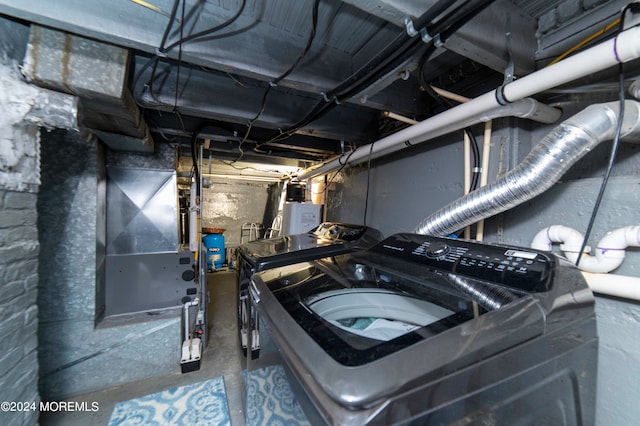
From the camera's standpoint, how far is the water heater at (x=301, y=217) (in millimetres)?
3094

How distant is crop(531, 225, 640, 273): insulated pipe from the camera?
0.82m

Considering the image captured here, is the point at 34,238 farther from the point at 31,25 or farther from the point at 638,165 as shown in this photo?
the point at 638,165

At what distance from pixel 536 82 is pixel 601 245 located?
0.65 m

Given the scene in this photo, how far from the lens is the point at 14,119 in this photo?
3.34 feet

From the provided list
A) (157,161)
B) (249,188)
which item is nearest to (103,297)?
(157,161)

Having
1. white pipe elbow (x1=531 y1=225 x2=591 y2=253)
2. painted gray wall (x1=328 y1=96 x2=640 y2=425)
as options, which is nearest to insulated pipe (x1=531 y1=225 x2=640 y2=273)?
white pipe elbow (x1=531 y1=225 x2=591 y2=253)

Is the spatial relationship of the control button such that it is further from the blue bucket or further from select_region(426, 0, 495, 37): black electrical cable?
the blue bucket

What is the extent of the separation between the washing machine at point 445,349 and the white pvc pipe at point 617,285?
10.7 inches

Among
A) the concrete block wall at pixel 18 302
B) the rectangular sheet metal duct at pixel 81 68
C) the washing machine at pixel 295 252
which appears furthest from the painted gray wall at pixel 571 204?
the concrete block wall at pixel 18 302

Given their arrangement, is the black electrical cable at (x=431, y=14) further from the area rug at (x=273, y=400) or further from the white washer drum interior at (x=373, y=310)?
the area rug at (x=273, y=400)

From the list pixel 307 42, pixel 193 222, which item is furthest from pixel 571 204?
pixel 193 222

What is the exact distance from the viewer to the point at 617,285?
2.74 ft

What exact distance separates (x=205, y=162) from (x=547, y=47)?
12.0ft

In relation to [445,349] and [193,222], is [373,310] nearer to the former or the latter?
[445,349]
